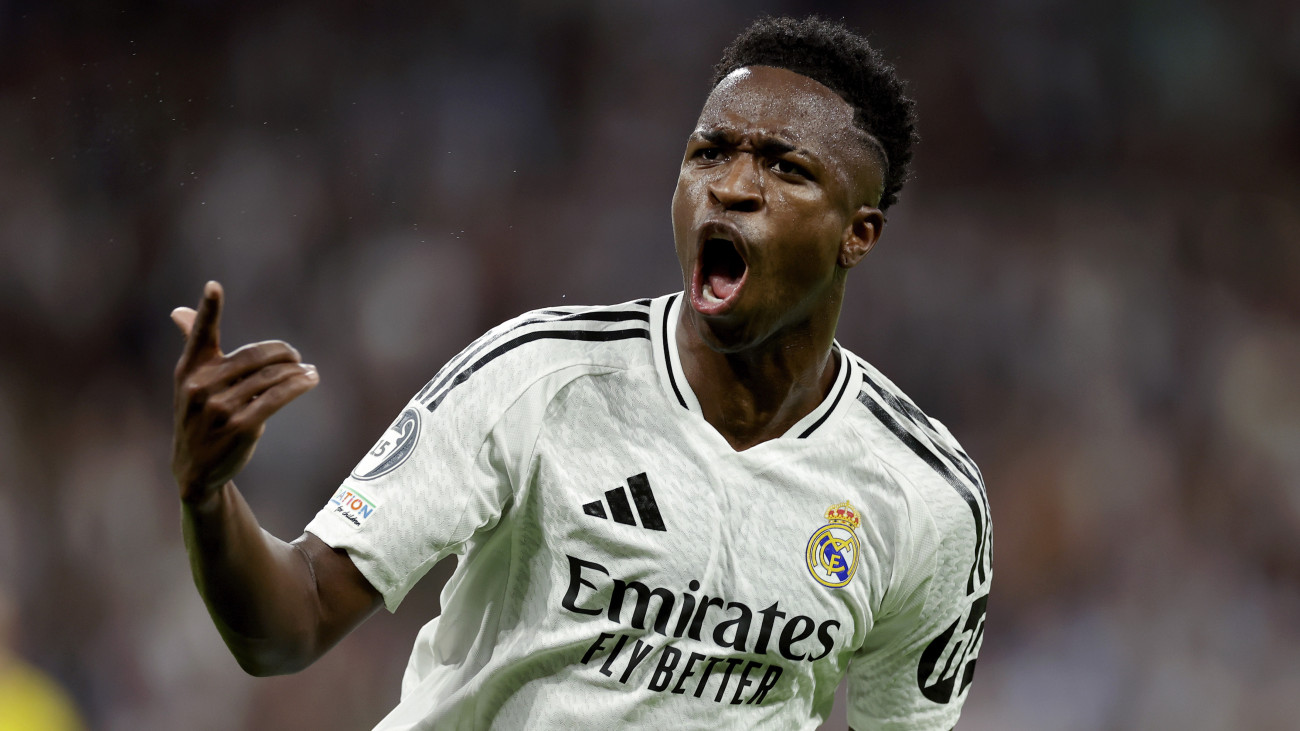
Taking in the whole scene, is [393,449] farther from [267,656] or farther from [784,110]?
[784,110]

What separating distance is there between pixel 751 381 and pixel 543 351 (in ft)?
1.50

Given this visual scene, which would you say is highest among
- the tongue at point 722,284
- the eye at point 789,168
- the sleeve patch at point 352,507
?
the eye at point 789,168

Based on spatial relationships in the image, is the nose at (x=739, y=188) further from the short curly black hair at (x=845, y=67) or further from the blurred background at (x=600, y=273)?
the blurred background at (x=600, y=273)

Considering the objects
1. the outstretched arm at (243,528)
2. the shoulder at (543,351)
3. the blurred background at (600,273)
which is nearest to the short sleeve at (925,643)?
the shoulder at (543,351)

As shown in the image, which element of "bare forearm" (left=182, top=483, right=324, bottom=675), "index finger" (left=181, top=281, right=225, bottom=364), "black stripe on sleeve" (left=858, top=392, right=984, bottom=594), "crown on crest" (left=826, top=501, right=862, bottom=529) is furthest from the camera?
"black stripe on sleeve" (left=858, top=392, right=984, bottom=594)

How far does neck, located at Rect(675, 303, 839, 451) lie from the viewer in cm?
254

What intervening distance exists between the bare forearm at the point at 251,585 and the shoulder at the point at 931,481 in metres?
1.25

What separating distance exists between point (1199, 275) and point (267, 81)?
14.5 feet

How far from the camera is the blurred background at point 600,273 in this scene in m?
5.06

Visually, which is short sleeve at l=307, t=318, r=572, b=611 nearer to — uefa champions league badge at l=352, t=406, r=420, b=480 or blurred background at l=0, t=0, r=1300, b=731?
uefa champions league badge at l=352, t=406, r=420, b=480

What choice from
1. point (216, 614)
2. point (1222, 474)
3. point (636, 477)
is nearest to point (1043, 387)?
point (1222, 474)

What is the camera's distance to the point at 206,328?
172cm

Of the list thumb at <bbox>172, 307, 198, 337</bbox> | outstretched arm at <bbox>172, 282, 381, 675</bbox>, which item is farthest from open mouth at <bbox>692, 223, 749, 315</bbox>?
thumb at <bbox>172, 307, 198, 337</bbox>

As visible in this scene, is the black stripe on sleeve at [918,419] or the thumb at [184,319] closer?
the thumb at [184,319]
